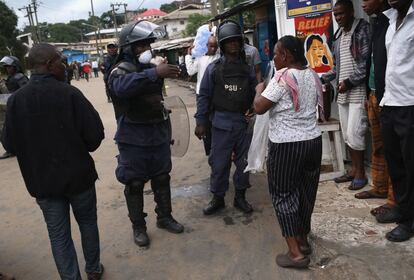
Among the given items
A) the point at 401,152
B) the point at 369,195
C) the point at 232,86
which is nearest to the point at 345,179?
the point at 369,195

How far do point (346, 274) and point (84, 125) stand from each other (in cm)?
208

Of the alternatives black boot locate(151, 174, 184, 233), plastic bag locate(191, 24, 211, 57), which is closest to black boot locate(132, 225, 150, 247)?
black boot locate(151, 174, 184, 233)

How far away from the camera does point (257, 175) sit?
17.5 ft

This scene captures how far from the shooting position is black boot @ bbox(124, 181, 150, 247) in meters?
3.61

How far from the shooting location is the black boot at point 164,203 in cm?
379

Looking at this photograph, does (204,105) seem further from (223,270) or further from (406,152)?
(406,152)

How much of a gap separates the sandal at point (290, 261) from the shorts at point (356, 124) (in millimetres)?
1562

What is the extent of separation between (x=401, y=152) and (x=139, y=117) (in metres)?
2.16

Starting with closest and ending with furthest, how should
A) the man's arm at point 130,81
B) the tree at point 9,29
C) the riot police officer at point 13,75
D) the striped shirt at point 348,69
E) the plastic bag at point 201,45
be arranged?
the man's arm at point 130,81 → the striped shirt at point 348,69 → the plastic bag at point 201,45 → the riot police officer at point 13,75 → the tree at point 9,29

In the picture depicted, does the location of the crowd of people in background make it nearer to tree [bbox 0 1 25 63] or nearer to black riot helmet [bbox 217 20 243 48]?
black riot helmet [bbox 217 20 243 48]

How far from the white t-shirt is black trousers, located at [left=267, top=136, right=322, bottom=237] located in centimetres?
6

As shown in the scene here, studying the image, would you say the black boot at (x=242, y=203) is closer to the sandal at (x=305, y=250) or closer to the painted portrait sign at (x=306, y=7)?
the sandal at (x=305, y=250)

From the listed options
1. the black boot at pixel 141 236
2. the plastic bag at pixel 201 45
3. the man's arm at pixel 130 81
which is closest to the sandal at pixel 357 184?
the black boot at pixel 141 236

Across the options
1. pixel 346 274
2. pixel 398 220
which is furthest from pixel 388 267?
pixel 398 220
